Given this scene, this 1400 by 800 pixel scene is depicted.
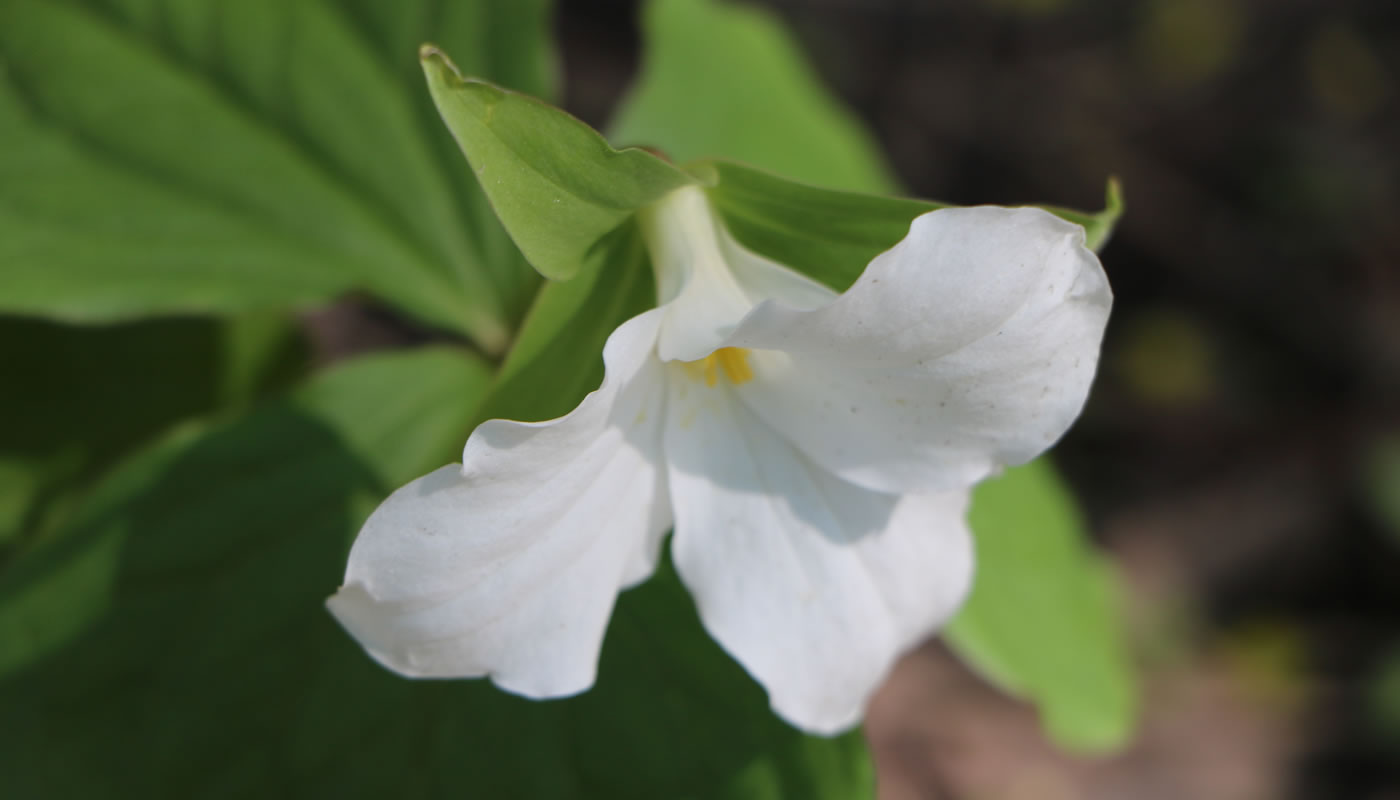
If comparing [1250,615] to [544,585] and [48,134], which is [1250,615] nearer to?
[544,585]

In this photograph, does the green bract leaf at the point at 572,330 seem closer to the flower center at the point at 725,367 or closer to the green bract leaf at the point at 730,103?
the flower center at the point at 725,367

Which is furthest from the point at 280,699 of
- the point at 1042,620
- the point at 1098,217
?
the point at 1042,620

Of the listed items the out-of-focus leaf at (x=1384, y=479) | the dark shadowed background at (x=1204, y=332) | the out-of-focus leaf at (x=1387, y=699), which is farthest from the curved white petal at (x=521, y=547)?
the out-of-focus leaf at (x=1384, y=479)

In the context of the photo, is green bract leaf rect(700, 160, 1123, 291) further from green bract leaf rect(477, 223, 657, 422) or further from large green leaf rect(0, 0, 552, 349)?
large green leaf rect(0, 0, 552, 349)

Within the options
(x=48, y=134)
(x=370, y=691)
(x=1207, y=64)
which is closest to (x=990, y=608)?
(x=370, y=691)

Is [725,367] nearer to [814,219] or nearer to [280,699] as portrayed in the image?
[814,219]

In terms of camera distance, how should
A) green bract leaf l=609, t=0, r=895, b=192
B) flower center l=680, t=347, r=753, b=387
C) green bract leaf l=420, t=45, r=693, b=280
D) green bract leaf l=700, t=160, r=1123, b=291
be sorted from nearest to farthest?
1. green bract leaf l=420, t=45, r=693, b=280
2. green bract leaf l=700, t=160, r=1123, b=291
3. flower center l=680, t=347, r=753, b=387
4. green bract leaf l=609, t=0, r=895, b=192

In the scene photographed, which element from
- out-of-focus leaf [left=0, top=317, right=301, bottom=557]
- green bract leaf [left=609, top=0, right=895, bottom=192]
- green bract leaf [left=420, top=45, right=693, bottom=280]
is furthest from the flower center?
out-of-focus leaf [left=0, top=317, right=301, bottom=557]

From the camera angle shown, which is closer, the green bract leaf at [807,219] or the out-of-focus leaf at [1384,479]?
the green bract leaf at [807,219]
